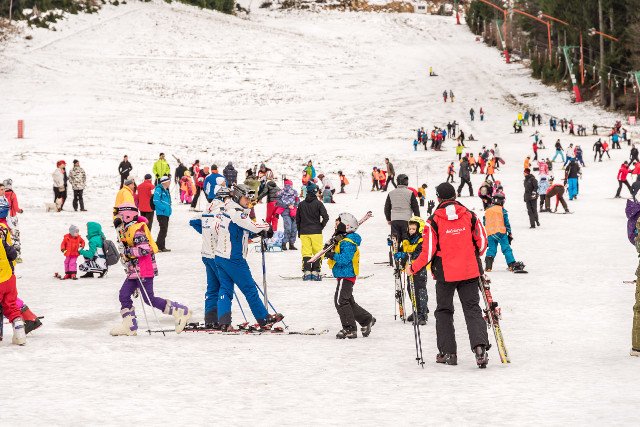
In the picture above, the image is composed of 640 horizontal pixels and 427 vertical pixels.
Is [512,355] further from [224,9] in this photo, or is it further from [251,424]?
[224,9]

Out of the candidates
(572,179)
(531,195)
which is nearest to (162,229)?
(531,195)

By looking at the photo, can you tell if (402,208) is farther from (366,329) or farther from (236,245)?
(236,245)

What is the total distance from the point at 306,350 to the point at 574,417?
Answer: 3515mm

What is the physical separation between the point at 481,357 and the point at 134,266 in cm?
405

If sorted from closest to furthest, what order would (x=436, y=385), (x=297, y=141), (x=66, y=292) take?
(x=436, y=385) → (x=66, y=292) → (x=297, y=141)

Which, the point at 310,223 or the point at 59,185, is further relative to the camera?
the point at 59,185

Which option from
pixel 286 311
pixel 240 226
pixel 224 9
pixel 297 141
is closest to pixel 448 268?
pixel 240 226

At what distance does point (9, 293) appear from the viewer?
967 centimetres

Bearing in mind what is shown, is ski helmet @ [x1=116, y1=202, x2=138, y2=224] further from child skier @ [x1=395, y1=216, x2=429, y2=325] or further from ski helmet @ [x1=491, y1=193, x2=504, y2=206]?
ski helmet @ [x1=491, y1=193, x2=504, y2=206]

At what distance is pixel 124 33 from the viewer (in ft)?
268

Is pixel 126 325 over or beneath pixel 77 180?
beneath

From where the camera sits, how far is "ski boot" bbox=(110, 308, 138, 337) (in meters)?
10.4

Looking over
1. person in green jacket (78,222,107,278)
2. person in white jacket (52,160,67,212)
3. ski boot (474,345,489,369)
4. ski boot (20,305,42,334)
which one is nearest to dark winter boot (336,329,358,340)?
ski boot (474,345,489,369)

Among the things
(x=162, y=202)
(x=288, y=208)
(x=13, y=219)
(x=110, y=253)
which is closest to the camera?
(x=110, y=253)
